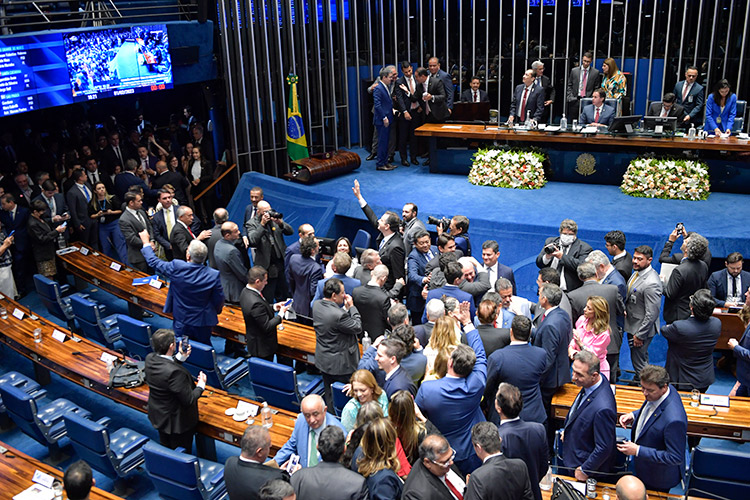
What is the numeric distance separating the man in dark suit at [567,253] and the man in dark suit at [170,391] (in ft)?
12.6

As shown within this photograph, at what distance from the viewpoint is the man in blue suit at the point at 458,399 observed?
4.71 m

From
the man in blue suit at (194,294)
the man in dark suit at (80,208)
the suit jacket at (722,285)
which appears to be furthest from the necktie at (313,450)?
the man in dark suit at (80,208)

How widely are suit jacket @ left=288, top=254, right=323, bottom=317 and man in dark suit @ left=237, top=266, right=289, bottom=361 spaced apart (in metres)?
0.83

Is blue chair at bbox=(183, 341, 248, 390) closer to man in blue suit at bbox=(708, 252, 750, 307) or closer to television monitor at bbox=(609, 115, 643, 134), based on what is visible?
man in blue suit at bbox=(708, 252, 750, 307)

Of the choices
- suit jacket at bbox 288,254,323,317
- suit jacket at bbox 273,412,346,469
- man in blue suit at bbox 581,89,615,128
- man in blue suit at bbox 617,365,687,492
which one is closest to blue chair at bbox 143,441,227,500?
suit jacket at bbox 273,412,346,469

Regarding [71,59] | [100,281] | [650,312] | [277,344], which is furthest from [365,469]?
[71,59]

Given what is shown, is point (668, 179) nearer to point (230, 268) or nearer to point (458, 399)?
point (230, 268)

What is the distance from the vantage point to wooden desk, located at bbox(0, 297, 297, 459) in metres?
5.64

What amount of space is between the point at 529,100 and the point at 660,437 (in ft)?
27.7

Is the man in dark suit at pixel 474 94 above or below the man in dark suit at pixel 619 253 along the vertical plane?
above

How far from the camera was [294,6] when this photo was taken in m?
13.3

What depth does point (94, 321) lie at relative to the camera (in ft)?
25.9

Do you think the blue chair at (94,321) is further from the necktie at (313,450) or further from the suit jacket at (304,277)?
the necktie at (313,450)

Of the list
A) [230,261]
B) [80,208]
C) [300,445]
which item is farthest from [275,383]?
[80,208]
